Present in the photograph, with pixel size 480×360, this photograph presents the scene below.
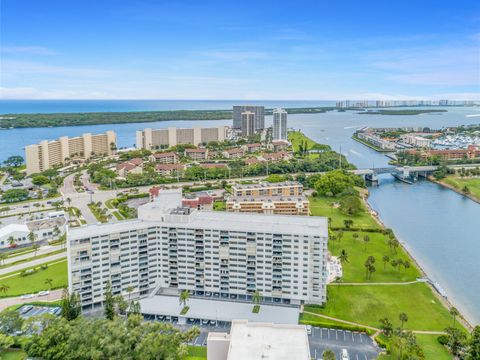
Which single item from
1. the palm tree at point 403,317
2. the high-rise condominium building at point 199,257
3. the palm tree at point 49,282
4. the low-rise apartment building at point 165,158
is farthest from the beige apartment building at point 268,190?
the low-rise apartment building at point 165,158

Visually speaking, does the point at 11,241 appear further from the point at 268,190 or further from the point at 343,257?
the point at 343,257

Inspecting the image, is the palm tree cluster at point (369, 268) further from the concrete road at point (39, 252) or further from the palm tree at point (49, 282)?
the concrete road at point (39, 252)

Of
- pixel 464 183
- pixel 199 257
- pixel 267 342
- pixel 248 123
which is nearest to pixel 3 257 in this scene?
pixel 199 257

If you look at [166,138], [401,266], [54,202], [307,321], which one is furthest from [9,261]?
[166,138]

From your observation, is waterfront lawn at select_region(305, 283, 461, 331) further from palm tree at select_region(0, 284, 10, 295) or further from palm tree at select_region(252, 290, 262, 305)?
palm tree at select_region(0, 284, 10, 295)

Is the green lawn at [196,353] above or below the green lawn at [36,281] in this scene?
below

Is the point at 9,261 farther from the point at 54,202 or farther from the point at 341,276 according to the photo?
the point at 341,276
